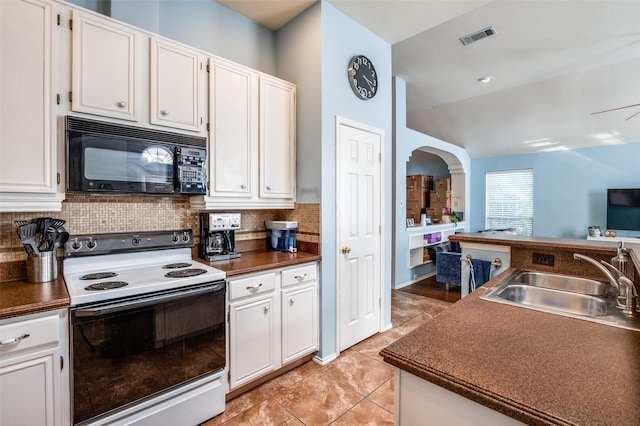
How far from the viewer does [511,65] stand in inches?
163

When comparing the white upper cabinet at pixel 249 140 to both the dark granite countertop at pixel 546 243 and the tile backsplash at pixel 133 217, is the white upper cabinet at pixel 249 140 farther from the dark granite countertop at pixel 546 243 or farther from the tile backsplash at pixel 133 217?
the dark granite countertop at pixel 546 243

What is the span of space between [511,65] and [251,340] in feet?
15.2

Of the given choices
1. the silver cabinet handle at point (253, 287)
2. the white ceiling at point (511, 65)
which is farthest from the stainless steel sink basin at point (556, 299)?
the white ceiling at point (511, 65)

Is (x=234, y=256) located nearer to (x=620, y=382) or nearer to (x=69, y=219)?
(x=69, y=219)

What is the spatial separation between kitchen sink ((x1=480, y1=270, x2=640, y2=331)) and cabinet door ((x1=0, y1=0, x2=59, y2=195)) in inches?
90.8

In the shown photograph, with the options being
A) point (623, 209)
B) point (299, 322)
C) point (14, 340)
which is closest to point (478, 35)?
point (299, 322)

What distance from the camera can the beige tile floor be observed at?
6.23 ft

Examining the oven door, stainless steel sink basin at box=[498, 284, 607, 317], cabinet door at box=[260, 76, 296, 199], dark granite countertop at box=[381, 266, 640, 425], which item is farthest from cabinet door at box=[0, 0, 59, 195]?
stainless steel sink basin at box=[498, 284, 607, 317]

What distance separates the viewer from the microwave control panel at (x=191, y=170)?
2.05 meters

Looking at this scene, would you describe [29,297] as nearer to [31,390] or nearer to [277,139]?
[31,390]

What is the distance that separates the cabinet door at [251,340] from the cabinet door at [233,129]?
84 centimetres

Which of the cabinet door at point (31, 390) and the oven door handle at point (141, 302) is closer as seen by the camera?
the cabinet door at point (31, 390)

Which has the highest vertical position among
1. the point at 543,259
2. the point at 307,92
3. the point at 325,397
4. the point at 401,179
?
the point at 307,92

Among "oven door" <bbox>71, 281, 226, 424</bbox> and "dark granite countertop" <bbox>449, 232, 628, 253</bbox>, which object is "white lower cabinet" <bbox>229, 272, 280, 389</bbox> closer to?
"oven door" <bbox>71, 281, 226, 424</bbox>
